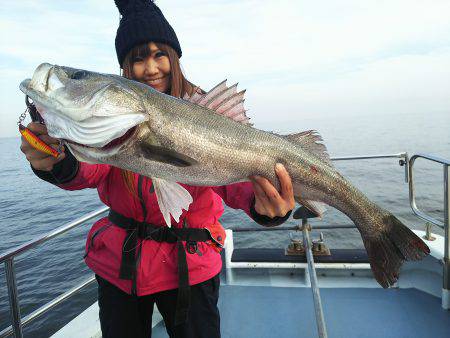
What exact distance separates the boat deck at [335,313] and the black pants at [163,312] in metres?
1.87

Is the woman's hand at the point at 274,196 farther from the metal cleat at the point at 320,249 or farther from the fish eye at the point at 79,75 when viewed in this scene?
the metal cleat at the point at 320,249

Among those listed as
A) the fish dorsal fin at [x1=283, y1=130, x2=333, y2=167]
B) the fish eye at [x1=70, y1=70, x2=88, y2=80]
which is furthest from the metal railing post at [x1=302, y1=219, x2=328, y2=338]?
the fish eye at [x1=70, y1=70, x2=88, y2=80]

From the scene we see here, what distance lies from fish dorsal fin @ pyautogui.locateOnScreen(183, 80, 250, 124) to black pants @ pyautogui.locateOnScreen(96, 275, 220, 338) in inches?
54.3

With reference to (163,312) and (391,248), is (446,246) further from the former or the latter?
(163,312)

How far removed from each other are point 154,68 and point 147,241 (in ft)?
5.08

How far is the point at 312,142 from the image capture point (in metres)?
2.66

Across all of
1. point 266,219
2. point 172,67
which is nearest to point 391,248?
point 266,219

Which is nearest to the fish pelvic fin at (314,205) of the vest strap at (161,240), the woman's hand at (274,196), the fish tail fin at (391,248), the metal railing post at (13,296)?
the woman's hand at (274,196)

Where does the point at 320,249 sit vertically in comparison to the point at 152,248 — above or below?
below

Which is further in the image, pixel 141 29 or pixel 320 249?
pixel 320 249

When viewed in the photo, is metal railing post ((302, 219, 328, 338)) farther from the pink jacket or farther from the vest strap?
the vest strap

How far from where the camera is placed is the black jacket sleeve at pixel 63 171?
7.37 ft

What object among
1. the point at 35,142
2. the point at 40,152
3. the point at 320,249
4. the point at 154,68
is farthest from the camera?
the point at 320,249

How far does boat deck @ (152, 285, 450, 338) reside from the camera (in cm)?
412
